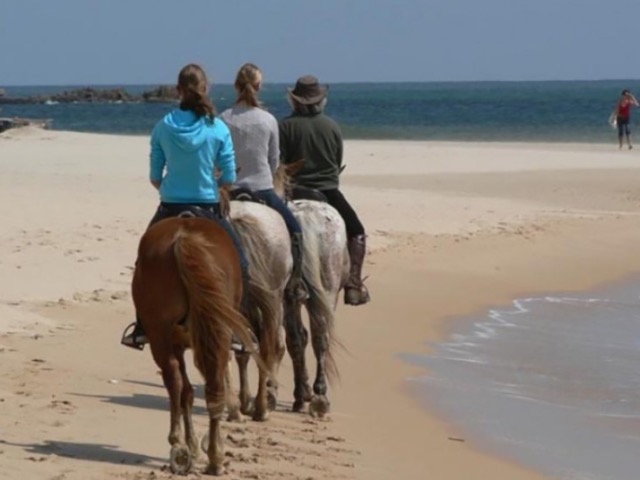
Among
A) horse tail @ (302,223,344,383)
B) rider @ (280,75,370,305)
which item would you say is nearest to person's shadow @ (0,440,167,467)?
horse tail @ (302,223,344,383)

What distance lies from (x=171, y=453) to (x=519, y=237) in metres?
12.9

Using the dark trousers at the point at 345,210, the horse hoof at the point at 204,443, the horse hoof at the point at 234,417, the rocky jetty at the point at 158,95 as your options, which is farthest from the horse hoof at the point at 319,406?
the rocky jetty at the point at 158,95

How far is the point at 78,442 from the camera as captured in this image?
25.7 feet

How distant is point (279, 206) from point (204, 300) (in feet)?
6.35

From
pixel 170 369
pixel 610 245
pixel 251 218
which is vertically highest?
pixel 251 218

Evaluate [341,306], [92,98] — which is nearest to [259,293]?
[341,306]

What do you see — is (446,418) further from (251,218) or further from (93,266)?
(93,266)

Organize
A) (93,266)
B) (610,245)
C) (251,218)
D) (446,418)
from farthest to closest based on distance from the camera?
(610,245)
(93,266)
(446,418)
(251,218)

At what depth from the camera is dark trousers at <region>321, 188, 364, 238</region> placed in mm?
9805

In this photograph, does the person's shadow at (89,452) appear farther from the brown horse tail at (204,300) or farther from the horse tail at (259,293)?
the horse tail at (259,293)

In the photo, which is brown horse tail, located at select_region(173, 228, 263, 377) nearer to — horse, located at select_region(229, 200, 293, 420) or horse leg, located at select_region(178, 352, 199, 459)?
horse leg, located at select_region(178, 352, 199, 459)

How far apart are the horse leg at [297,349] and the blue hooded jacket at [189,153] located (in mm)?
1758

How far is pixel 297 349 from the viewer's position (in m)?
9.61

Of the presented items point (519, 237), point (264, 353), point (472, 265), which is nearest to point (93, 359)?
point (264, 353)
